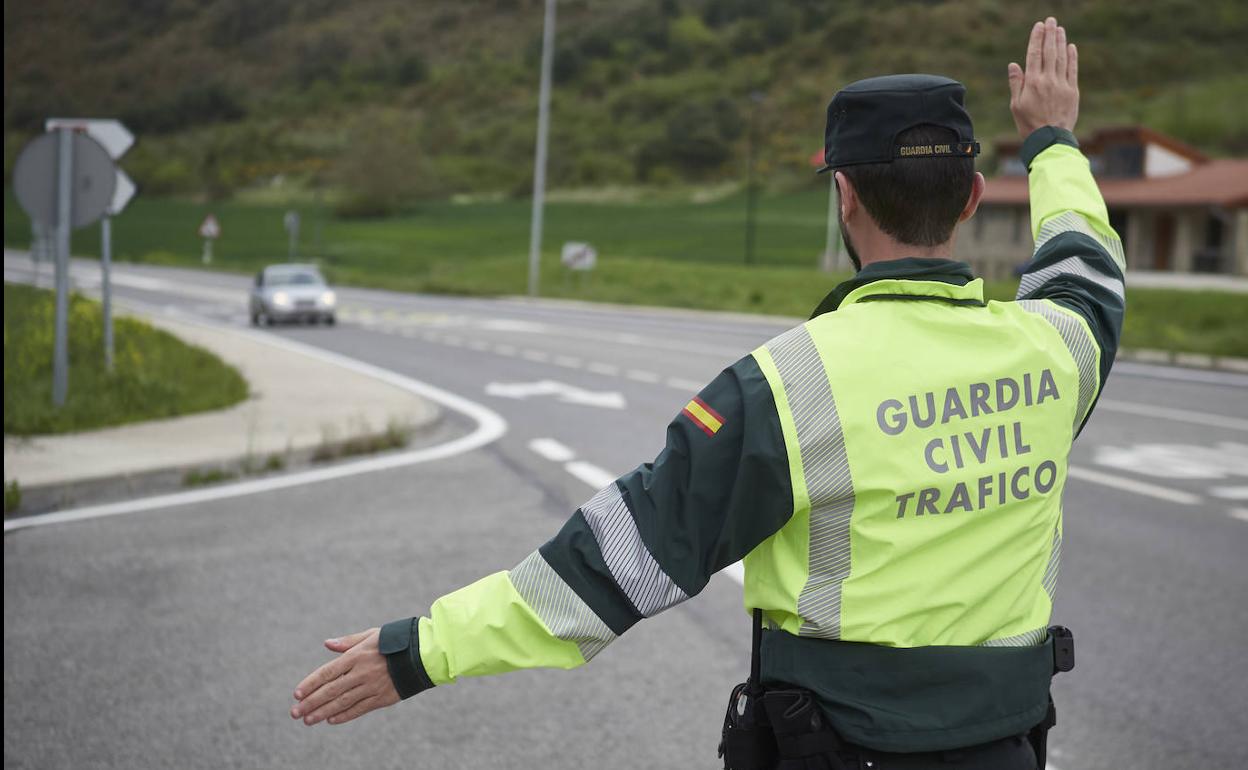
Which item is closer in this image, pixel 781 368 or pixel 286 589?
pixel 781 368

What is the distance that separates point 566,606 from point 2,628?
4.67 metres

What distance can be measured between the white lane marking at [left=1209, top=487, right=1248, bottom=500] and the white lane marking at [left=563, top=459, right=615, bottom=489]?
14.0ft

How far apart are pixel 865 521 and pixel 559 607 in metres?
0.48

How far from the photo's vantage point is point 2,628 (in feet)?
19.5

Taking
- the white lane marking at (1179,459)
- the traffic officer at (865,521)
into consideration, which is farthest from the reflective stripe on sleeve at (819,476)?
the white lane marking at (1179,459)

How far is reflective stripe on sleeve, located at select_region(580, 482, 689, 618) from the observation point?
2076 mm

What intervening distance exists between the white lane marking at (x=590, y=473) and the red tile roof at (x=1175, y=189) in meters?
44.7

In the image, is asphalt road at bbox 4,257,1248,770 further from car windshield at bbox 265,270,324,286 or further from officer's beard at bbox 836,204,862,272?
car windshield at bbox 265,270,324,286

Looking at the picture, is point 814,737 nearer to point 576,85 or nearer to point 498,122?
point 498,122

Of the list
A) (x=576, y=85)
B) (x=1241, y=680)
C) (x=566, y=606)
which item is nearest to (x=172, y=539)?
(x=1241, y=680)

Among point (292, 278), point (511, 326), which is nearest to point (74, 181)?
point (511, 326)

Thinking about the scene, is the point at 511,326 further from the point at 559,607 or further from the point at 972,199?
the point at 559,607

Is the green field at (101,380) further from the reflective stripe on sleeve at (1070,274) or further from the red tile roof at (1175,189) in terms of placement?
the red tile roof at (1175,189)

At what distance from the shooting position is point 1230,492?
32.5 ft
